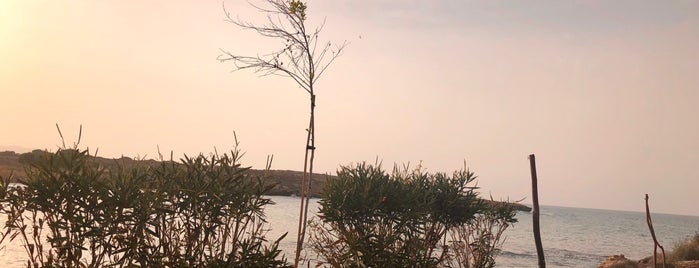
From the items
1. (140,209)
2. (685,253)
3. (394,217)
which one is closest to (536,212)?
(394,217)

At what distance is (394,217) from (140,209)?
602 cm

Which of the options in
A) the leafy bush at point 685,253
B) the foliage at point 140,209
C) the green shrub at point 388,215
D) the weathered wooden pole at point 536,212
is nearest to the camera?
the foliage at point 140,209

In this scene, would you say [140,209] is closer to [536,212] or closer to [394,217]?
[394,217]

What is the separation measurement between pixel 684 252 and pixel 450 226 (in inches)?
634

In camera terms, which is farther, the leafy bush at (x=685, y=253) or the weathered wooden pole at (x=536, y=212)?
the leafy bush at (x=685, y=253)

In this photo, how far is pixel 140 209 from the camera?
8.26 meters

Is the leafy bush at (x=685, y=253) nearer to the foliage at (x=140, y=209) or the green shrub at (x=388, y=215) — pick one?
the green shrub at (x=388, y=215)

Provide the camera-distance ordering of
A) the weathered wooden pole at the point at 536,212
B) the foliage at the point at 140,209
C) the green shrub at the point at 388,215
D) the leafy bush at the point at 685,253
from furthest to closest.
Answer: the leafy bush at the point at 685,253
the weathered wooden pole at the point at 536,212
the green shrub at the point at 388,215
the foliage at the point at 140,209

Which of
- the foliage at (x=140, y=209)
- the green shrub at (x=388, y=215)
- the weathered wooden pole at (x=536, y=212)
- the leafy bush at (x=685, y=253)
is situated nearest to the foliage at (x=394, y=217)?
the green shrub at (x=388, y=215)

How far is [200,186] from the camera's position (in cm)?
862

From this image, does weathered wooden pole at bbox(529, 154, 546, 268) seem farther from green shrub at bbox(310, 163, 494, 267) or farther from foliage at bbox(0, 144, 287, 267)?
foliage at bbox(0, 144, 287, 267)

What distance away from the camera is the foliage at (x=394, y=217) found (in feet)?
37.7

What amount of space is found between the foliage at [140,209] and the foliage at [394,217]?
300 cm

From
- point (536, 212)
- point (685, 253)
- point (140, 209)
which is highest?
point (536, 212)
